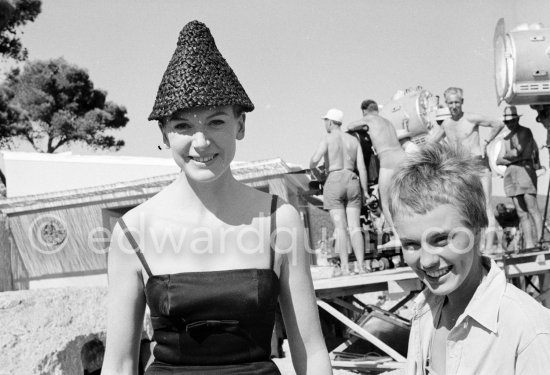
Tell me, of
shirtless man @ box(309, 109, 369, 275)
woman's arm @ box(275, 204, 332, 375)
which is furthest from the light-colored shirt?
shirtless man @ box(309, 109, 369, 275)

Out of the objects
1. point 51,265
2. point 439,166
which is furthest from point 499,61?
point 51,265

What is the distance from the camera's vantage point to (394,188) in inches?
78.0

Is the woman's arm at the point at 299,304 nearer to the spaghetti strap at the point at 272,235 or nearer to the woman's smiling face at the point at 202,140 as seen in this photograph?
the spaghetti strap at the point at 272,235

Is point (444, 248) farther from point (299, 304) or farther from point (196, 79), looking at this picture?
point (196, 79)

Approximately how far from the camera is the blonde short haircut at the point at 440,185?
6.16ft

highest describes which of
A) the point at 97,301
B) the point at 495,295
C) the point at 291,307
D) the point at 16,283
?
the point at 495,295

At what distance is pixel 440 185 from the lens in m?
1.89

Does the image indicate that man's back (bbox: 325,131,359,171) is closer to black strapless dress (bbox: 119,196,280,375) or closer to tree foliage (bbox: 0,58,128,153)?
black strapless dress (bbox: 119,196,280,375)

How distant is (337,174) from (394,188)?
6519 mm

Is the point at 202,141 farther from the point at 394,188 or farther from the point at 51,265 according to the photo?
the point at 51,265

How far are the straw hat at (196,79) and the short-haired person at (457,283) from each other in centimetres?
56

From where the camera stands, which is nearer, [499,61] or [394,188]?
[394,188]

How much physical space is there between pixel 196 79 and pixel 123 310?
2.37ft

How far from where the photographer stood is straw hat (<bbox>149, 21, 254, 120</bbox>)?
6.84ft
